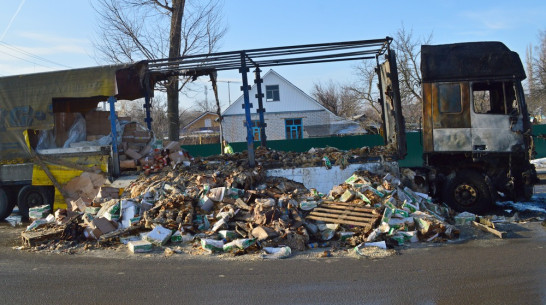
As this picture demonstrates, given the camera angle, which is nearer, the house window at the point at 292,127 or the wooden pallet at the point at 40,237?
the wooden pallet at the point at 40,237

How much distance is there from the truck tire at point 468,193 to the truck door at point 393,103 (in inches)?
47.3

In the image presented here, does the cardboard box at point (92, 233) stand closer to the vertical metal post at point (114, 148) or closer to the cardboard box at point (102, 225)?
the cardboard box at point (102, 225)

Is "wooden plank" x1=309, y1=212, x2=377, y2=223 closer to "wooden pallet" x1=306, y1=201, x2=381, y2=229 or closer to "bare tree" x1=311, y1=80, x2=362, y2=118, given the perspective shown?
"wooden pallet" x1=306, y1=201, x2=381, y2=229

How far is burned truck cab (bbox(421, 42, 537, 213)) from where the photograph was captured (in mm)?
9273

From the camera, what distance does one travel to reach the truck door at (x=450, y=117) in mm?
9500

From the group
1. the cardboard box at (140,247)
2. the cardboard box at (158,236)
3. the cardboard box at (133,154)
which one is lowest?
the cardboard box at (140,247)

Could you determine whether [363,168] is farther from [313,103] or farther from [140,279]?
[313,103]

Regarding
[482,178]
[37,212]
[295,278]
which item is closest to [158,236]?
[295,278]

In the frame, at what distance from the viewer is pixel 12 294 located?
5371mm

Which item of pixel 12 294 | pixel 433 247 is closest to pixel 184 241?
pixel 12 294

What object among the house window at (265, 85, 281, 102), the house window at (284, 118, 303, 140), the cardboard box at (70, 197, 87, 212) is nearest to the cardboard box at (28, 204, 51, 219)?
the cardboard box at (70, 197, 87, 212)

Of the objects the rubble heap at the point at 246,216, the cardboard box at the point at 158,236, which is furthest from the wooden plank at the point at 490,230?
the cardboard box at the point at 158,236

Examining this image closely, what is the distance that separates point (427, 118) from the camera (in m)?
9.68

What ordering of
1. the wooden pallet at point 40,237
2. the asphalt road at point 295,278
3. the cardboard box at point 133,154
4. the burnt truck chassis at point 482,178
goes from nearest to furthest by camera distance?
the asphalt road at point 295,278, the wooden pallet at point 40,237, the burnt truck chassis at point 482,178, the cardboard box at point 133,154
